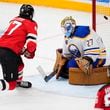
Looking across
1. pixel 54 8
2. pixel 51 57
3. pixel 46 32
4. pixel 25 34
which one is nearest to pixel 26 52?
pixel 25 34

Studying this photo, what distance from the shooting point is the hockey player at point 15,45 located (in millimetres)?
3084

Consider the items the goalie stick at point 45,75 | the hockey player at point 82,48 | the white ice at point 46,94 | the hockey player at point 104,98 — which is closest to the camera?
the hockey player at point 104,98

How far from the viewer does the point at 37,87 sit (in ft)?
10.6

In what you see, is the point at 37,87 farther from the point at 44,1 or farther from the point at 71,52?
the point at 44,1

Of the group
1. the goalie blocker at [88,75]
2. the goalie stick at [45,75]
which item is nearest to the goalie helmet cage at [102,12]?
the goalie stick at [45,75]

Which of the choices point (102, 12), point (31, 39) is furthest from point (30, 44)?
point (102, 12)

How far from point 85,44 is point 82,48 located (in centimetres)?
5

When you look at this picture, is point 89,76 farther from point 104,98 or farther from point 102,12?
point 102,12

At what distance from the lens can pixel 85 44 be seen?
3234 millimetres

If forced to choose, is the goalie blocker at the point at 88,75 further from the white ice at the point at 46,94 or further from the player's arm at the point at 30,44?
the player's arm at the point at 30,44

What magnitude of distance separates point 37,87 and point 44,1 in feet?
Result: 14.1

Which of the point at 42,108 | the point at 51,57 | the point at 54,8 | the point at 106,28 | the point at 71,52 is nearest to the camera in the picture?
the point at 42,108

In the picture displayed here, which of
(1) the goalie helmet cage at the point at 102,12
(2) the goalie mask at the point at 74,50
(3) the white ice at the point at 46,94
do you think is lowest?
(3) the white ice at the point at 46,94

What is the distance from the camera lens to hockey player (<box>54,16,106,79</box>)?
3.18 metres
